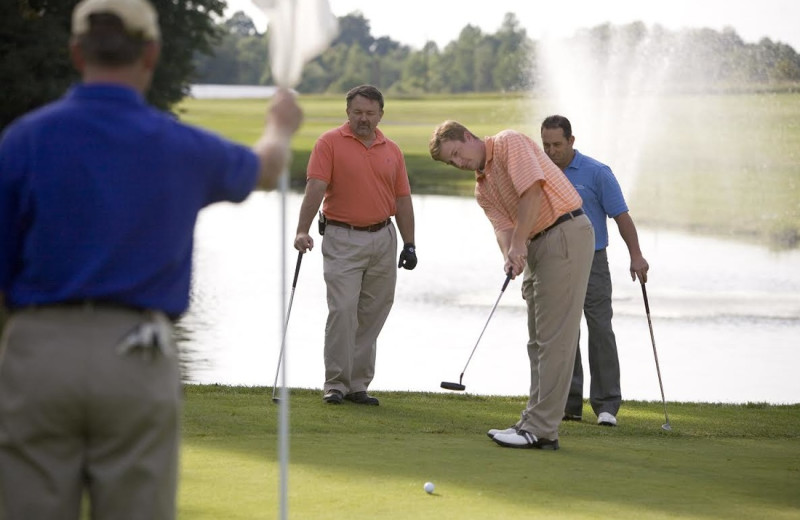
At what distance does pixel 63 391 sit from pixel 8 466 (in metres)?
0.21

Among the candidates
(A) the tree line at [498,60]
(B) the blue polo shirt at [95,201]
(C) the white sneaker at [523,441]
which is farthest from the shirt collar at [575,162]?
(A) the tree line at [498,60]

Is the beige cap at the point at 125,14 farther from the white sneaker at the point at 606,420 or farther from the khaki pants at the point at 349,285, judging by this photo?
the khaki pants at the point at 349,285

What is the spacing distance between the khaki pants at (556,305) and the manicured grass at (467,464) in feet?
0.69

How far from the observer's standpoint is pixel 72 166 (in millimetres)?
3244

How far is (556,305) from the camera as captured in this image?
24.3ft

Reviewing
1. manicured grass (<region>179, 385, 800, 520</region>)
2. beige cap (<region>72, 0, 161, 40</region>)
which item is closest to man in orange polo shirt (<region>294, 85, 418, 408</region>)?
manicured grass (<region>179, 385, 800, 520</region>)

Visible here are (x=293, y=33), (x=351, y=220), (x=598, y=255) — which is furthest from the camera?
(x=351, y=220)

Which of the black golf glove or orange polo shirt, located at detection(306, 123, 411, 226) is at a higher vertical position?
orange polo shirt, located at detection(306, 123, 411, 226)

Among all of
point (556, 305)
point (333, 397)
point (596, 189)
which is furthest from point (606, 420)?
point (333, 397)

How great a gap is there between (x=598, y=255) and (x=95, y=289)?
6089 millimetres

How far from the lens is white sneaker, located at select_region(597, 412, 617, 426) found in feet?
28.2

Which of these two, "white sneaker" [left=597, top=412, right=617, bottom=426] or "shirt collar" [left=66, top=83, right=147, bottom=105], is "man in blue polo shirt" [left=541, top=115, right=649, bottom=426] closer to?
"white sneaker" [left=597, top=412, right=617, bottom=426]

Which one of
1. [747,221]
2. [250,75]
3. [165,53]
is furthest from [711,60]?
[250,75]

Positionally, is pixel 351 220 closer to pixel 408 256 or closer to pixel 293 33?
pixel 408 256
